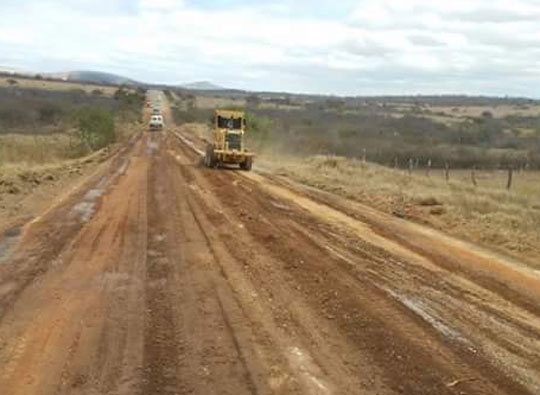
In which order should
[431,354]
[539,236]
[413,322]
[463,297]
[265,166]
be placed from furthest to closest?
1. [265,166]
2. [539,236]
3. [463,297]
4. [413,322]
5. [431,354]

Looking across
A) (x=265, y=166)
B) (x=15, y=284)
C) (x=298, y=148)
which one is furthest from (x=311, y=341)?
(x=298, y=148)

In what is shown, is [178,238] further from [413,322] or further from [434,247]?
[413,322]

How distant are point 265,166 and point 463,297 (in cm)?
2984

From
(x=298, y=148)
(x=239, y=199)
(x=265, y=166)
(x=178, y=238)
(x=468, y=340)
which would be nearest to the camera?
(x=468, y=340)

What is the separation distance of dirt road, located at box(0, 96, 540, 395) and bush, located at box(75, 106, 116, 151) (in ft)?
125

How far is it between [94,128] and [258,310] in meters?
49.4

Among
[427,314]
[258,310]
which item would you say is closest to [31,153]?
[258,310]

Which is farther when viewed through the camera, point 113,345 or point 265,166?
point 265,166

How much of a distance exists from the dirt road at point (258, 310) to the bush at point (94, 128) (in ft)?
125

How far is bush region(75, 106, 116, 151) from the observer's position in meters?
54.6

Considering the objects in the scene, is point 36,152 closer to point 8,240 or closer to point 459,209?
point 459,209

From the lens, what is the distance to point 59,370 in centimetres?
712

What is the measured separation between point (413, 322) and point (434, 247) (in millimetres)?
6168

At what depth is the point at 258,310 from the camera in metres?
9.41
